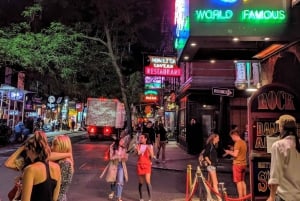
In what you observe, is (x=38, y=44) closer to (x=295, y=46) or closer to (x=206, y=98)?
(x=206, y=98)

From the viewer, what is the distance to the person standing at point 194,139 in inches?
917

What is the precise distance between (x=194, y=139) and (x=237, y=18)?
52.1 ft

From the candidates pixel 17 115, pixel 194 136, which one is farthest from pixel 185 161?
pixel 17 115

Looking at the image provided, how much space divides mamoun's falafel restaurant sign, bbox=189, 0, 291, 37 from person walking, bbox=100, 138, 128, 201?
12.5 feet

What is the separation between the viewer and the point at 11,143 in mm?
26734

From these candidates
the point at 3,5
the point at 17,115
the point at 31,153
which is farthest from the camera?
the point at 17,115

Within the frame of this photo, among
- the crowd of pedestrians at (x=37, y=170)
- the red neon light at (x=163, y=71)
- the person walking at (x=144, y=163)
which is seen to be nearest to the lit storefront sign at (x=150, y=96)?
the red neon light at (x=163, y=71)

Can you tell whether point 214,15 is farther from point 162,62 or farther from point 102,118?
point 102,118

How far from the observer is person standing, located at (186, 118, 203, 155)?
76.4 feet

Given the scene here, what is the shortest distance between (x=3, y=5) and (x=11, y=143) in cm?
904

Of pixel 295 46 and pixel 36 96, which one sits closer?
pixel 295 46

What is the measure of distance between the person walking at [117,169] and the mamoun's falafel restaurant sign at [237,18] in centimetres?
381

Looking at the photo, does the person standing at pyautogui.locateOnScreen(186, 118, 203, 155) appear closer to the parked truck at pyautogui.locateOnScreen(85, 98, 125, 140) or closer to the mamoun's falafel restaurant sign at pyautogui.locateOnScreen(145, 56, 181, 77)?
the mamoun's falafel restaurant sign at pyautogui.locateOnScreen(145, 56, 181, 77)

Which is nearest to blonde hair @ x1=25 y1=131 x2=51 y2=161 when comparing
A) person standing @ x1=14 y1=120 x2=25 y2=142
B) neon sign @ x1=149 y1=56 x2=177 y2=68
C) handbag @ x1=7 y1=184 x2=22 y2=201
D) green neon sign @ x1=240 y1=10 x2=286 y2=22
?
handbag @ x1=7 y1=184 x2=22 y2=201
